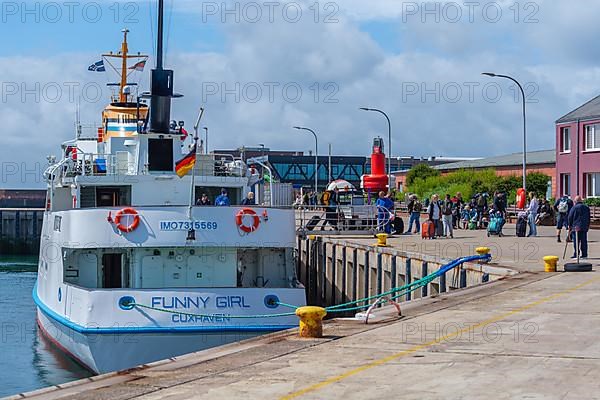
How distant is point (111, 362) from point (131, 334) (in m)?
0.72

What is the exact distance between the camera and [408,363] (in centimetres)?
1037

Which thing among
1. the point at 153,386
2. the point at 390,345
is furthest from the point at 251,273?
the point at 153,386

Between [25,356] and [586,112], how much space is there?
Answer: 38976 mm

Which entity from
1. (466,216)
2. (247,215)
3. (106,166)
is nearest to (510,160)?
(466,216)

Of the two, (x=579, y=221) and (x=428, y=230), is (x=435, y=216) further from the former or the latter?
(x=579, y=221)

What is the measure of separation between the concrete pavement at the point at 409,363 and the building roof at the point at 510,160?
5221cm

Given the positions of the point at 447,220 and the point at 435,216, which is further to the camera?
the point at 447,220

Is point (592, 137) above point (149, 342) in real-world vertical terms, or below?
above

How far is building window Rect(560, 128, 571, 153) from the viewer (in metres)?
55.3

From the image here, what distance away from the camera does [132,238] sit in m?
18.9

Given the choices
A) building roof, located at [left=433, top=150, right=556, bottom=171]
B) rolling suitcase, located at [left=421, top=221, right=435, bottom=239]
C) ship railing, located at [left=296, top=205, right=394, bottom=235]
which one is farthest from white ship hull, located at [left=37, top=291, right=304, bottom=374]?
building roof, located at [left=433, top=150, right=556, bottom=171]

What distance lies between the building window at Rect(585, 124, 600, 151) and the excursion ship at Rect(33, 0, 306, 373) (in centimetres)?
3392

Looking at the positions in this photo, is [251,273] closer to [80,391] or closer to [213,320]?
[213,320]

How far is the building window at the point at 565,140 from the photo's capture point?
5533cm
